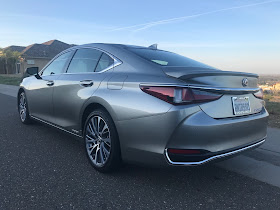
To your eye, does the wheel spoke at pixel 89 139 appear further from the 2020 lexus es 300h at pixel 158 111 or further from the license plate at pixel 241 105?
the license plate at pixel 241 105

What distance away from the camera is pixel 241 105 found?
8.71 feet

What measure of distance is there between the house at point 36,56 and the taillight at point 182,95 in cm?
4075

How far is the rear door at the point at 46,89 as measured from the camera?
414cm

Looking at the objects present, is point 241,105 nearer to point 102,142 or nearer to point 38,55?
point 102,142

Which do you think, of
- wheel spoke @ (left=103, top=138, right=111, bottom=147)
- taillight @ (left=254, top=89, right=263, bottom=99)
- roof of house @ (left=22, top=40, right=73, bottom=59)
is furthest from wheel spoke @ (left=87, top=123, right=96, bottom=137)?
roof of house @ (left=22, top=40, right=73, bottom=59)

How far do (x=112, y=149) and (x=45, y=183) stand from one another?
0.82 meters

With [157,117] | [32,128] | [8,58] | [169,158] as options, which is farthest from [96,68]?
[8,58]

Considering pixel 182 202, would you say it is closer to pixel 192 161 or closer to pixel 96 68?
pixel 192 161

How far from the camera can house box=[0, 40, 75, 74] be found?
4178 cm

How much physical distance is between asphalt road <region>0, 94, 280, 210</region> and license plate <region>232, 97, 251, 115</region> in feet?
2.08

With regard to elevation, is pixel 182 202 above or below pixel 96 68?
below

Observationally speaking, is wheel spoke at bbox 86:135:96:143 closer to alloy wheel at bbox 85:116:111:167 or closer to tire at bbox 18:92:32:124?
alloy wheel at bbox 85:116:111:167

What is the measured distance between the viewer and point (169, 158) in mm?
2363

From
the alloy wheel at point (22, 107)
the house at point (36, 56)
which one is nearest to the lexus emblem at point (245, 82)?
the alloy wheel at point (22, 107)
